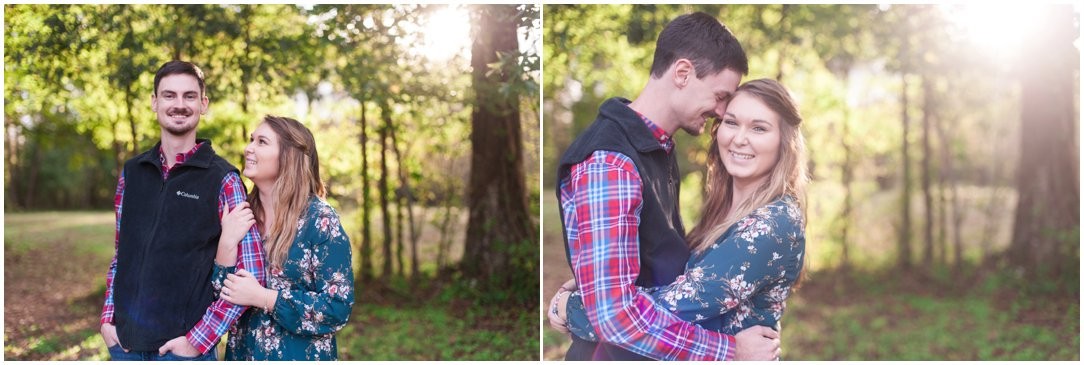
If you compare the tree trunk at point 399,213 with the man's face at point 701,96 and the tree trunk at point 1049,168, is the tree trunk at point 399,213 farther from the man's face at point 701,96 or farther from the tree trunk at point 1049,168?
the tree trunk at point 1049,168

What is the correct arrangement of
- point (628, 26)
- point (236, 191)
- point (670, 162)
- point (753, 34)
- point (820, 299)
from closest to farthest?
1. point (670, 162)
2. point (236, 191)
3. point (628, 26)
4. point (753, 34)
5. point (820, 299)

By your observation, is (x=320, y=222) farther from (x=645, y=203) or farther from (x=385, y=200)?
(x=385, y=200)

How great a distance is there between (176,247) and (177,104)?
420mm

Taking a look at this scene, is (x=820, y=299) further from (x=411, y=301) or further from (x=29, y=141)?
(x=29, y=141)

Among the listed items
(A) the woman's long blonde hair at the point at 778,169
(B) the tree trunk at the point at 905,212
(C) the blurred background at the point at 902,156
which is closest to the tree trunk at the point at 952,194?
(C) the blurred background at the point at 902,156

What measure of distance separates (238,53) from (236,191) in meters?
2.23

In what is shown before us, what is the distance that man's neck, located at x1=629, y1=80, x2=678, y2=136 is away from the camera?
6.38ft

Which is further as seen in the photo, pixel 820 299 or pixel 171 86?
pixel 820 299

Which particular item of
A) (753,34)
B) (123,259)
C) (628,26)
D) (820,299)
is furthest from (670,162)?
(820,299)

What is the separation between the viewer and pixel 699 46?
1.91 metres

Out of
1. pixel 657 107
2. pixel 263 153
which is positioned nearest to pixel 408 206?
pixel 263 153

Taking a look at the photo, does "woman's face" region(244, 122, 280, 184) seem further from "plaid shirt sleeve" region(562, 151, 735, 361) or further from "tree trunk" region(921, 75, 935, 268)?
"tree trunk" region(921, 75, 935, 268)

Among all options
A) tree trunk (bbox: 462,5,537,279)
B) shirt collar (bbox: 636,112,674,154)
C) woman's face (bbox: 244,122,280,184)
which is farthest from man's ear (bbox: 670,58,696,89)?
tree trunk (bbox: 462,5,537,279)

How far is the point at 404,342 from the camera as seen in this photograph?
502 centimetres
